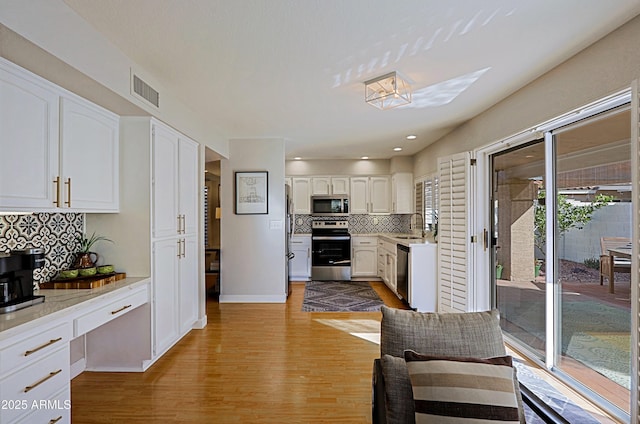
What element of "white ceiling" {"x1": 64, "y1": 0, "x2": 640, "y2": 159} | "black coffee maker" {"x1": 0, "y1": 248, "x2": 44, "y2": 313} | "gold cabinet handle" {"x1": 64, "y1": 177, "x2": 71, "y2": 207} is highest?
"white ceiling" {"x1": 64, "y1": 0, "x2": 640, "y2": 159}

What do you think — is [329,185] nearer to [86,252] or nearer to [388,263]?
[388,263]

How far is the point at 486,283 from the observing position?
376 centimetres

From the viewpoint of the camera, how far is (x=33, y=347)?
1.65 metres

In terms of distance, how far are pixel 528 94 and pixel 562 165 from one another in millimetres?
658

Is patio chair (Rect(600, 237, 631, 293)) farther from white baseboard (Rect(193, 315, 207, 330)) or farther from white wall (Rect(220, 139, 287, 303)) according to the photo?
white baseboard (Rect(193, 315, 207, 330))

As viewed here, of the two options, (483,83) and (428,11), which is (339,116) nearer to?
(483,83)

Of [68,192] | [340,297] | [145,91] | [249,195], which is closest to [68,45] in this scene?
[145,91]

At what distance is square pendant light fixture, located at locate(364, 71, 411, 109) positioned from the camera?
266 centimetres

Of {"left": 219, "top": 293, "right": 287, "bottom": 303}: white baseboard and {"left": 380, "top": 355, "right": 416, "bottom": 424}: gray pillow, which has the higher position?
{"left": 380, "top": 355, "right": 416, "bottom": 424}: gray pillow

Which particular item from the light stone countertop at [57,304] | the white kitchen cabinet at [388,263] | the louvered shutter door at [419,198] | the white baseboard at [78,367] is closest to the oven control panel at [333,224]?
the white kitchen cabinet at [388,263]

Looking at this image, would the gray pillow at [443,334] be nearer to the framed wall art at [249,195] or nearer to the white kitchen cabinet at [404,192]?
the framed wall art at [249,195]

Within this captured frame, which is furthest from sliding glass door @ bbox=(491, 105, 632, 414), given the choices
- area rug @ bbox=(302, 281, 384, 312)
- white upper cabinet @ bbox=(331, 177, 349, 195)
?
white upper cabinet @ bbox=(331, 177, 349, 195)

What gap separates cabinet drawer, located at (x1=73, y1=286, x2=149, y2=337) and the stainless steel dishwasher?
324 centimetres

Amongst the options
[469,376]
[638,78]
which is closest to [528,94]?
[638,78]
